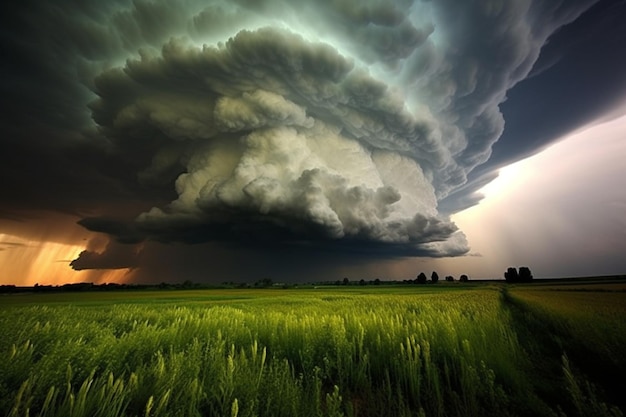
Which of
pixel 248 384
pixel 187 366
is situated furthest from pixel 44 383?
pixel 248 384

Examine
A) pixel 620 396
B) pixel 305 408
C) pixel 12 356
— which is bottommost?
pixel 620 396

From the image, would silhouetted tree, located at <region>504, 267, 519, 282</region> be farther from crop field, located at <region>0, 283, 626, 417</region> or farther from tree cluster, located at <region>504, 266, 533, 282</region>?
crop field, located at <region>0, 283, 626, 417</region>

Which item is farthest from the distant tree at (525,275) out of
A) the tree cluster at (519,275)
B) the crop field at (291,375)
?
the crop field at (291,375)

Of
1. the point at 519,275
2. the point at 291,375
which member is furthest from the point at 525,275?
the point at 291,375

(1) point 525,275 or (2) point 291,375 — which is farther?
(1) point 525,275

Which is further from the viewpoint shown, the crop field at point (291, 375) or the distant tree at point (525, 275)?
the distant tree at point (525, 275)

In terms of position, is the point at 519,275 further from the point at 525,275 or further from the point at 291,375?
the point at 291,375

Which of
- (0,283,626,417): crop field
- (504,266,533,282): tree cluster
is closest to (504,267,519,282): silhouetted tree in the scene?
(504,266,533,282): tree cluster

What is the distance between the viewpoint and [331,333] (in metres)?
4.70

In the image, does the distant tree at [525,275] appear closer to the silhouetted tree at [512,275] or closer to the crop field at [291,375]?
the silhouetted tree at [512,275]

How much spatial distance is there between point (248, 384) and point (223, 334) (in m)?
3.04

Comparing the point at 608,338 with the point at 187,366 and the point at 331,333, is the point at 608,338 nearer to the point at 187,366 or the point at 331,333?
the point at 331,333

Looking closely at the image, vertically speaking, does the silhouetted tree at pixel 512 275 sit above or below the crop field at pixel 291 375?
above

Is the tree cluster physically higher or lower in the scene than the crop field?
higher
